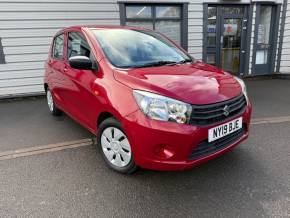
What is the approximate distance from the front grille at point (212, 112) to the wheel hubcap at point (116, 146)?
0.72 metres

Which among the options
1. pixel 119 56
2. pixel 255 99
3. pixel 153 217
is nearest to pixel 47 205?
pixel 153 217

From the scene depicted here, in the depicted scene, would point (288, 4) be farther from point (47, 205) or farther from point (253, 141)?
point (47, 205)

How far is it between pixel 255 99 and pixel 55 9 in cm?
519

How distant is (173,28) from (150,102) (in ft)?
19.0

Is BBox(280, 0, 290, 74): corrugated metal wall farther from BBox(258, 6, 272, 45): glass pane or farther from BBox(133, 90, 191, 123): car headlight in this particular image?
BBox(133, 90, 191, 123): car headlight

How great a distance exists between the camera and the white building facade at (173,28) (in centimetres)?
633

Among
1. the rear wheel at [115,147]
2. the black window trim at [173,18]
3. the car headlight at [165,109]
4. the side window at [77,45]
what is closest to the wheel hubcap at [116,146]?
the rear wheel at [115,147]

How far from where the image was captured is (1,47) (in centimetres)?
624

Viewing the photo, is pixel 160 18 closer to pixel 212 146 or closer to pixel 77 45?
pixel 77 45

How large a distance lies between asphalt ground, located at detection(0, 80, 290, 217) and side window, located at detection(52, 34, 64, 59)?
1.36 metres

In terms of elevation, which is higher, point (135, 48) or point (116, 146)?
point (135, 48)

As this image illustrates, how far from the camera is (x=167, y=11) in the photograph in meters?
7.36

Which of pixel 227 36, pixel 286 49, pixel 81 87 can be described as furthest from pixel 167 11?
pixel 81 87

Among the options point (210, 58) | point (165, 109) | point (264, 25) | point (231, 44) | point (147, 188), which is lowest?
point (147, 188)
